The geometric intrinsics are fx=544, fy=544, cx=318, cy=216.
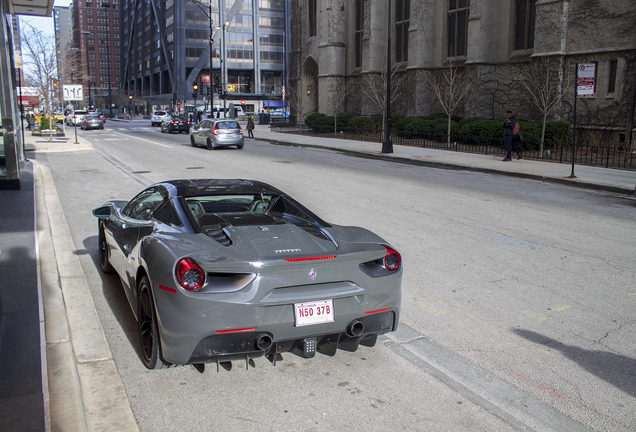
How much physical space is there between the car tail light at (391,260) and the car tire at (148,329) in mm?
1727

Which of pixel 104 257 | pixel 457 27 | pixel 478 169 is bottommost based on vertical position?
pixel 104 257

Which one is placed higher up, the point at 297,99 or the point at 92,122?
the point at 297,99

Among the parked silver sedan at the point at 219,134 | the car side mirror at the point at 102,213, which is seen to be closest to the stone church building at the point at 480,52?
the parked silver sedan at the point at 219,134

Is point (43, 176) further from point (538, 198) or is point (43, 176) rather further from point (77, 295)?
point (538, 198)

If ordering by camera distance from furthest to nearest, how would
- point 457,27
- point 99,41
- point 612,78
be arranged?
point 99,41
point 457,27
point 612,78

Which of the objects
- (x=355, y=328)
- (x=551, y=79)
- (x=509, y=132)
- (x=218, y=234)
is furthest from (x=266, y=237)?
(x=551, y=79)

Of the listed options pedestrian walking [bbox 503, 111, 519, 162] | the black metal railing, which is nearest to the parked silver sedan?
the black metal railing

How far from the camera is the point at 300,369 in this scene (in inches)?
165

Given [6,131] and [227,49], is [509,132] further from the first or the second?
[227,49]

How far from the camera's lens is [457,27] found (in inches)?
1373

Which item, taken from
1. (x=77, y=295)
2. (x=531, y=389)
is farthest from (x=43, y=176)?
(x=531, y=389)

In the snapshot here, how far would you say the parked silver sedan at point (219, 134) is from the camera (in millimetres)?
26547

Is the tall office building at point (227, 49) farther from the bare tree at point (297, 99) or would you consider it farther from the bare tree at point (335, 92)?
the bare tree at point (335, 92)

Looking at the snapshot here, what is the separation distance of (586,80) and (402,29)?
2628 centimetres
